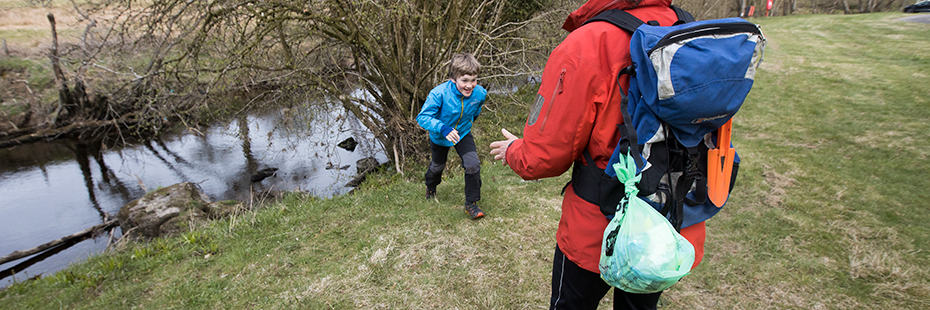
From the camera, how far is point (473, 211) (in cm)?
409

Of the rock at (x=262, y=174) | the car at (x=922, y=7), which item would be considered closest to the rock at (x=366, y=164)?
the rock at (x=262, y=174)

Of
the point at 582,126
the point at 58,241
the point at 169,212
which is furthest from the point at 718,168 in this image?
the point at 58,241

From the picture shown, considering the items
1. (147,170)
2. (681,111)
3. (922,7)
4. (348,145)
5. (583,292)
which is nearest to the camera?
(681,111)

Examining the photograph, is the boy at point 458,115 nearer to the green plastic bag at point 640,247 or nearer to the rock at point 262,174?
the green plastic bag at point 640,247

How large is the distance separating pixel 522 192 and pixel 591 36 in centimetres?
Answer: 352

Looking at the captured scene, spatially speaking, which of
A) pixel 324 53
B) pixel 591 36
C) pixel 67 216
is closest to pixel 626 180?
pixel 591 36

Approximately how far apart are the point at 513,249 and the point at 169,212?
5113 mm

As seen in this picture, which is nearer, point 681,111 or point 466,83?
point 681,111

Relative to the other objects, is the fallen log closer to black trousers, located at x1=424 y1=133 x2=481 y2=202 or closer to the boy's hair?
black trousers, located at x1=424 y1=133 x2=481 y2=202

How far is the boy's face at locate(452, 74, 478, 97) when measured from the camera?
3.60m

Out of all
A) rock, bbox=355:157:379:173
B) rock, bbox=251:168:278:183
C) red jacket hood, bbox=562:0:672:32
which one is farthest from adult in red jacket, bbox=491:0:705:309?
rock, bbox=251:168:278:183

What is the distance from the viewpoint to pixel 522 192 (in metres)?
4.76

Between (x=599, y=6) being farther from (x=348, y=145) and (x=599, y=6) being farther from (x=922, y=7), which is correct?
(x=922, y=7)

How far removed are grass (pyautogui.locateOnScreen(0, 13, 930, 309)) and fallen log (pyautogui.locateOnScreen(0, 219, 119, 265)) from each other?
2.35 meters
